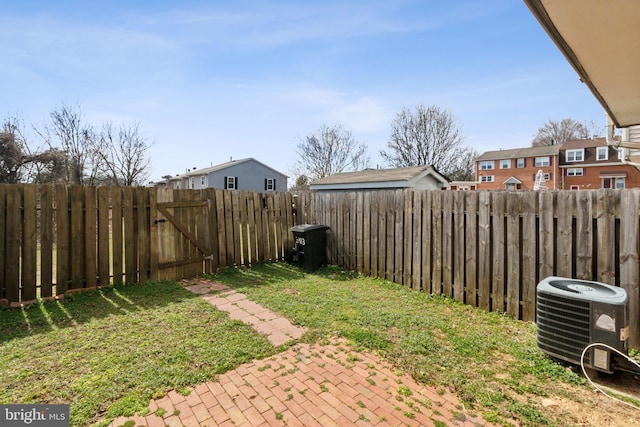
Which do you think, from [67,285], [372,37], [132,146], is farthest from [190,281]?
[132,146]

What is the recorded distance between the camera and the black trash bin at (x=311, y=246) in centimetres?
679

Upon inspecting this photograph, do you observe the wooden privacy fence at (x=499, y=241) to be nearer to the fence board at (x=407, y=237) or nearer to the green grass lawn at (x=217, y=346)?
the fence board at (x=407, y=237)

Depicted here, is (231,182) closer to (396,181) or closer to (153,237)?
(396,181)

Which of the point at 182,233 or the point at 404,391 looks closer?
the point at 404,391

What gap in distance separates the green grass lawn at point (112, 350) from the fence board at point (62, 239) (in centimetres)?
33

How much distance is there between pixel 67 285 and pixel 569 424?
6789 mm

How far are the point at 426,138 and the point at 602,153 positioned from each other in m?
19.7

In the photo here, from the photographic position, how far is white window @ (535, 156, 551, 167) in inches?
1344

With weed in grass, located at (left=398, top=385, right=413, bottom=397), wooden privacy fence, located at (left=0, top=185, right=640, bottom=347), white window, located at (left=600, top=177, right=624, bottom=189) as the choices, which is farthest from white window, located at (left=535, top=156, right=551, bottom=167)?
weed in grass, located at (left=398, top=385, right=413, bottom=397)

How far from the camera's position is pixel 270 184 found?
34.1m

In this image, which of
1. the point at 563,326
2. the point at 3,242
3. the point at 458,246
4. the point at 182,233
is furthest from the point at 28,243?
the point at 563,326

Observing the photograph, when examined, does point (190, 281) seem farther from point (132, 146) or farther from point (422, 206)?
point (132, 146)

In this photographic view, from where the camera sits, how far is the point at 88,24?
6.65 m

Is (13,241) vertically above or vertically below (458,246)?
above
